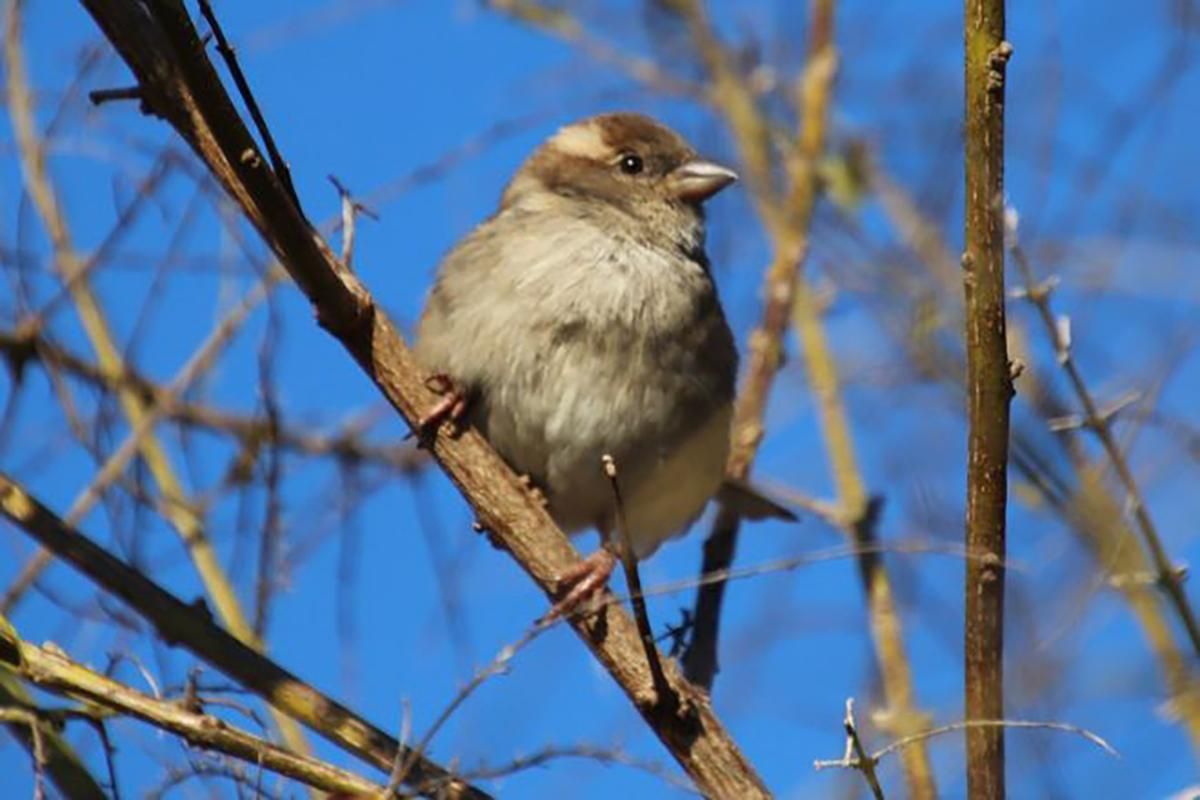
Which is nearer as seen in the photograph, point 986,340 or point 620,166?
point 986,340

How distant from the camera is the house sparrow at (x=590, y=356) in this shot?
354 cm

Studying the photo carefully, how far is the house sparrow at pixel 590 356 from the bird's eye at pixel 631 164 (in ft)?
0.75

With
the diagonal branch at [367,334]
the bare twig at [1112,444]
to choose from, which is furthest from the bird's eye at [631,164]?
the bare twig at [1112,444]

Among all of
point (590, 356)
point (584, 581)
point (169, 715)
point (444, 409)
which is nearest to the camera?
point (169, 715)

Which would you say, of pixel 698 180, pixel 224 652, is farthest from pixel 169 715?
pixel 698 180

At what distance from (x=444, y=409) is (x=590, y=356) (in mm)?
688

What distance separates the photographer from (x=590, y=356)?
140 inches

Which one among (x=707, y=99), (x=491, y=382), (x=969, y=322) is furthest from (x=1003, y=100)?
(x=707, y=99)

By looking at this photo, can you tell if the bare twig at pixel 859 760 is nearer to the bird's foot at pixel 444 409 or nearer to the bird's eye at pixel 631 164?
the bird's foot at pixel 444 409

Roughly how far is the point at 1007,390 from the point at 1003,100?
0.95ft

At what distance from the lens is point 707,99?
403 centimetres

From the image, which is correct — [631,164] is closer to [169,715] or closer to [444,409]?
[444,409]

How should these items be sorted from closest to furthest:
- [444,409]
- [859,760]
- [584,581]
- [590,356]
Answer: [859,760]
[584,581]
[444,409]
[590,356]

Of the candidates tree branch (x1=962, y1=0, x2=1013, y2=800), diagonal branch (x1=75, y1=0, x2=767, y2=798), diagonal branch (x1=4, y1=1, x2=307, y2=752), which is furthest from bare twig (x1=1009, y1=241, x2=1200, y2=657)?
diagonal branch (x1=4, y1=1, x2=307, y2=752)
